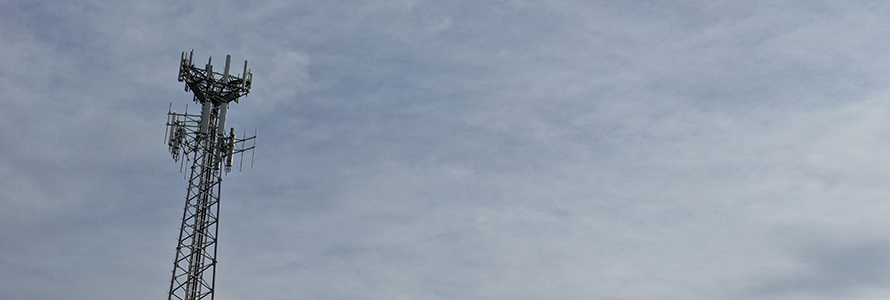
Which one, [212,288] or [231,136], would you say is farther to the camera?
[231,136]

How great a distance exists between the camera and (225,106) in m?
69.9

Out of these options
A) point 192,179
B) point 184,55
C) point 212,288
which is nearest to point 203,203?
point 192,179

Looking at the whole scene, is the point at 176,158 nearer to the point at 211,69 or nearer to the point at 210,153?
the point at 210,153

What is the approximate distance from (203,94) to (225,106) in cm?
178

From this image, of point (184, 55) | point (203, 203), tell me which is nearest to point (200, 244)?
point (203, 203)

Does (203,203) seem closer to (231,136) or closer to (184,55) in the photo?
(231,136)

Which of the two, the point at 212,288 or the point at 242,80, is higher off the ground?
the point at 242,80

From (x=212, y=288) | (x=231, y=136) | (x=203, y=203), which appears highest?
(x=231, y=136)

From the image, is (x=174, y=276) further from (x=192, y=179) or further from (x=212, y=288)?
(x=192, y=179)

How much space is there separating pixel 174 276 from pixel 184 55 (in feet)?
50.9

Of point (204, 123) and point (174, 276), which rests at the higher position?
point (204, 123)

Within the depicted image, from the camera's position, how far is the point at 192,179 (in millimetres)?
67000

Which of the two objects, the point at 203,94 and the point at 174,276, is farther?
the point at 203,94

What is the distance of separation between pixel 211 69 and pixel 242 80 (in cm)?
230
